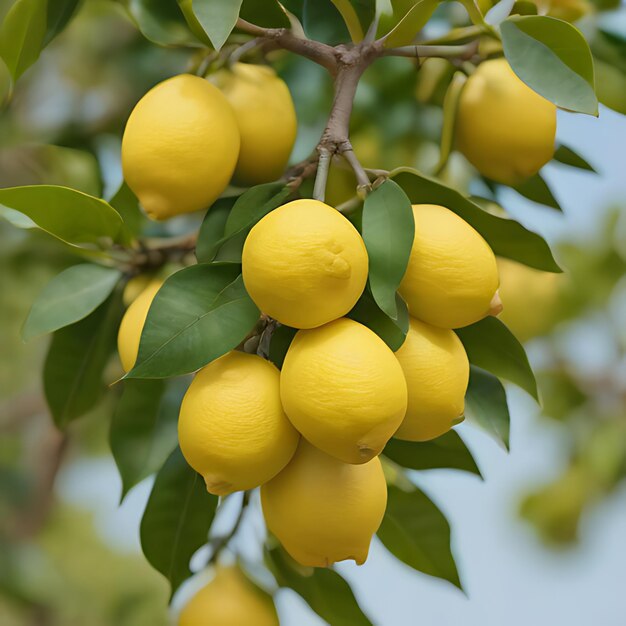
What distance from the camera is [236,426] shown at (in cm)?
55

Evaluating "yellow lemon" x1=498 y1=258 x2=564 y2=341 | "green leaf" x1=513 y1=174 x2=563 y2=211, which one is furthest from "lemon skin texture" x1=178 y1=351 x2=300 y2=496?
"yellow lemon" x1=498 y1=258 x2=564 y2=341

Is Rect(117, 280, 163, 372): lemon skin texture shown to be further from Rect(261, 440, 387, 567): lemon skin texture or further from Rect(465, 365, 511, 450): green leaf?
Rect(465, 365, 511, 450): green leaf

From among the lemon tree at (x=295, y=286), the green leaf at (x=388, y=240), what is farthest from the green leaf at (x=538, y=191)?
the green leaf at (x=388, y=240)

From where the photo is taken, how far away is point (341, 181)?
2.80 ft

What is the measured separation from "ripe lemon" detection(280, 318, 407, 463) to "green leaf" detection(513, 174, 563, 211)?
1.13 ft

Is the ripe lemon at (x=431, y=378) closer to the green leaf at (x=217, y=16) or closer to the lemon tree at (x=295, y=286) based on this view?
the lemon tree at (x=295, y=286)

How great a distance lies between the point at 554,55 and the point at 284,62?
41cm

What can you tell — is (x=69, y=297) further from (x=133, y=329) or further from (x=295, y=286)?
(x=295, y=286)

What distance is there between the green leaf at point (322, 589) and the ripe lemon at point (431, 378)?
219mm

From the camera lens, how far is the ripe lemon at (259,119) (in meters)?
0.69

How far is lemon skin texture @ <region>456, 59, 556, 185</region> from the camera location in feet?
2.34

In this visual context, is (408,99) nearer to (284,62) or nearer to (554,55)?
(284,62)

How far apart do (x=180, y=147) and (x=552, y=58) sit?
26 centimetres

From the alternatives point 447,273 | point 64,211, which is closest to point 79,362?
point 64,211
